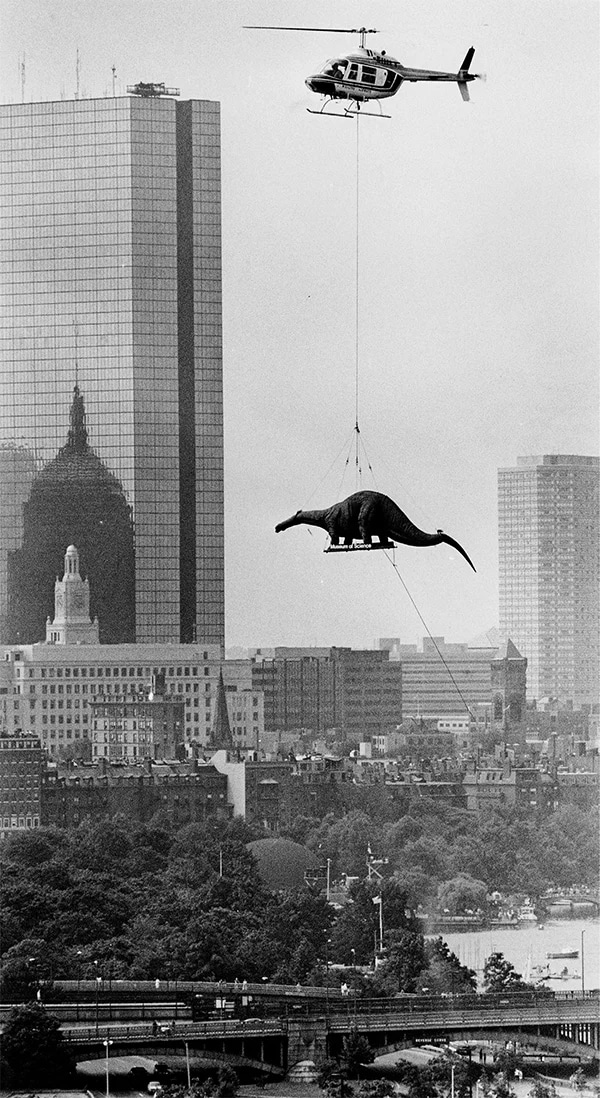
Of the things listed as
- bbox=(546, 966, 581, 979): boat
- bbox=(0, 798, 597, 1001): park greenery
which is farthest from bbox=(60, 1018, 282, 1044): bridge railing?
bbox=(546, 966, 581, 979): boat

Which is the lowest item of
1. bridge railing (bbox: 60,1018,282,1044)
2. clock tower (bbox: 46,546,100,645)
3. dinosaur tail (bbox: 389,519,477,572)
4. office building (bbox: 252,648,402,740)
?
bridge railing (bbox: 60,1018,282,1044)

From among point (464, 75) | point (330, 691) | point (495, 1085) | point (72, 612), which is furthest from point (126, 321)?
point (464, 75)

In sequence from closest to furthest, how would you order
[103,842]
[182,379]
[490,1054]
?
[490,1054] < [103,842] < [182,379]

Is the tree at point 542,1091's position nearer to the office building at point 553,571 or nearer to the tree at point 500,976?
the tree at point 500,976

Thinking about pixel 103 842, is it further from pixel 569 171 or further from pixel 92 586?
pixel 569 171

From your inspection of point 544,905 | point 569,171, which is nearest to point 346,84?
point 569,171

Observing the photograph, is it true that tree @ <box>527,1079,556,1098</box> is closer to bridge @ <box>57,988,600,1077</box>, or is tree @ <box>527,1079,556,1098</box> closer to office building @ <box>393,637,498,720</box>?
bridge @ <box>57,988,600,1077</box>

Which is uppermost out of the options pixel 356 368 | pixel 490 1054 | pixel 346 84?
pixel 346 84

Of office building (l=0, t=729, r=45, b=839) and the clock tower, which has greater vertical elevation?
the clock tower
